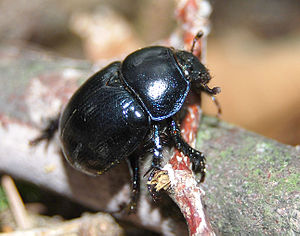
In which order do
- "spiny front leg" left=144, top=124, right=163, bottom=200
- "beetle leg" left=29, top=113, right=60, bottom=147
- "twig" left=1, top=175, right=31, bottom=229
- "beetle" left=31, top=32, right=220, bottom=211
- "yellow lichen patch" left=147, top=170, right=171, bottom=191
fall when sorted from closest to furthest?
"yellow lichen patch" left=147, top=170, right=171, bottom=191 < "spiny front leg" left=144, top=124, right=163, bottom=200 < "beetle" left=31, top=32, right=220, bottom=211 < "beetle leg" left=29, top=113, right=60, bottom=147 < "twig" left=1, top=175, right=31, bottom=229

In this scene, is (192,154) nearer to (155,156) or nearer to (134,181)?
(155,156)

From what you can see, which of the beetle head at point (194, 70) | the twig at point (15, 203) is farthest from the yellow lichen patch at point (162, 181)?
the twig at point (15, 203)

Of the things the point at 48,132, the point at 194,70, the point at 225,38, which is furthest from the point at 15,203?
the point at 225,38

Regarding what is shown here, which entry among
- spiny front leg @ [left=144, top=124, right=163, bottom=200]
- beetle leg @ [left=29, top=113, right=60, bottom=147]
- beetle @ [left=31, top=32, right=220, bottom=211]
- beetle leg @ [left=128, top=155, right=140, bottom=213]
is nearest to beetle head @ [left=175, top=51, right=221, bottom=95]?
beetle @ [left=31, top=32, right=220, bottom=211]

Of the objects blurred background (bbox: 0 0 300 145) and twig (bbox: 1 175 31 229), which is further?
blurred background (bbox: 0 0 300 145)

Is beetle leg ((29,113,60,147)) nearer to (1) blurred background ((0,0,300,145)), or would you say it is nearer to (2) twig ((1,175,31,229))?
(2) twig ((1,175,31,229))

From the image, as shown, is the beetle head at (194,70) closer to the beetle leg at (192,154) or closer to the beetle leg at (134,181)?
the beetle leg at (192,154)
